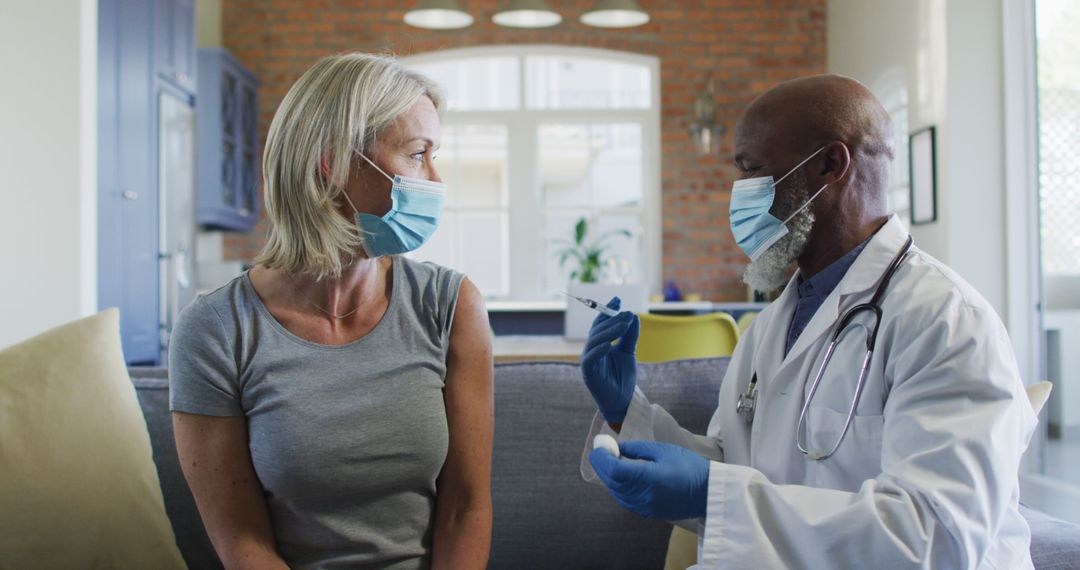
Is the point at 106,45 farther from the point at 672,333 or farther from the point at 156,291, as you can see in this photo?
the point at 672,333

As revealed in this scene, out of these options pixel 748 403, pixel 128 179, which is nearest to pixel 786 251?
pixel 748 403

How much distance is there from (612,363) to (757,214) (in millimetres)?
329

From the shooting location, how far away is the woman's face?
4.38 ft

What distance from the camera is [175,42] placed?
4.72m

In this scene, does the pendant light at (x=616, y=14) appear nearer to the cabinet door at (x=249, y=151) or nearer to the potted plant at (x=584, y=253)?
the potted plant at (x=584, y=253)

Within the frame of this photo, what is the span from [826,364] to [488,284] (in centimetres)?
555

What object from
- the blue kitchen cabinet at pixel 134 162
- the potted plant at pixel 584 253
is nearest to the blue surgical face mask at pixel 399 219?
the blue kitchen cabinet at pixel 134 162

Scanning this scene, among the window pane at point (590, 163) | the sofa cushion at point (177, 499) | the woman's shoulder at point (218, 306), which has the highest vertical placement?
the window pane at point (590, 163)

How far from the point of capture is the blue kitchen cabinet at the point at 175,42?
4477mm

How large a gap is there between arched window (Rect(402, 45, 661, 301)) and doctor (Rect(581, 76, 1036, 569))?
513 centimetres

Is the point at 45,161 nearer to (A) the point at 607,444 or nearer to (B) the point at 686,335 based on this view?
(B) the point at 686,335

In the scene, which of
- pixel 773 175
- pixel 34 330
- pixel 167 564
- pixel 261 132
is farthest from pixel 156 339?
pixel 773 175

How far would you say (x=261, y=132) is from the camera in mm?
6441

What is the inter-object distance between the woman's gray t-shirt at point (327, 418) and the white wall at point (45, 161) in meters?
1.58
